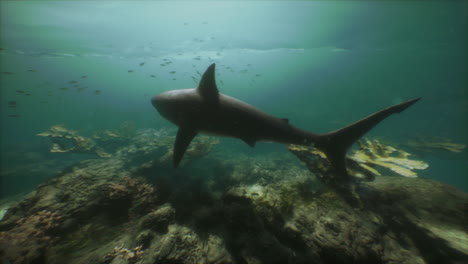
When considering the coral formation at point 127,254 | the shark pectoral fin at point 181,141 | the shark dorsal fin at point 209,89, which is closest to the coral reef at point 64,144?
the shark pectoral fin at point 181,141

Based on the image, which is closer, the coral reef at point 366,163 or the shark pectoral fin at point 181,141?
the shark pectoral fin at point 181,141

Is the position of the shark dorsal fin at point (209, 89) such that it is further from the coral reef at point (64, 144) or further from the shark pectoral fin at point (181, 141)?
the coral reef at point (64, 144)

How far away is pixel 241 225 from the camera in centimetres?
286

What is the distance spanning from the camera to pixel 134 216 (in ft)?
11.7

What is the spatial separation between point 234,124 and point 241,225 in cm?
192

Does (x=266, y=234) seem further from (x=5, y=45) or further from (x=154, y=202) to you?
(x=5, y=45)

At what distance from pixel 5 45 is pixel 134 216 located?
48.8 m

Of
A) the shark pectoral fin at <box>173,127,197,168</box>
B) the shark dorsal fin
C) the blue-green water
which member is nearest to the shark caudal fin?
the shark dorsal fin

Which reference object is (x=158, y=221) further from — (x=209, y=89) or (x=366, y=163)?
(x=366, y=163)

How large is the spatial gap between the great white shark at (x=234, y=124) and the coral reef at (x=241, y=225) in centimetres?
107

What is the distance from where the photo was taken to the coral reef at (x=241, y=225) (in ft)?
8.05

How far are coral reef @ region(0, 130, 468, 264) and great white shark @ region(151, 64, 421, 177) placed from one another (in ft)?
3.52

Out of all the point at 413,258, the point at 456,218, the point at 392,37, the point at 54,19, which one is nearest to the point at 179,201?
the point at 413,258

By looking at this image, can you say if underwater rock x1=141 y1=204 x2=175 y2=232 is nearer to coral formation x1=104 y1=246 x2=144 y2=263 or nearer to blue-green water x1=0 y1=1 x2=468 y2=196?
coral formation x1=104 y1=246 x2=144 y2=263
